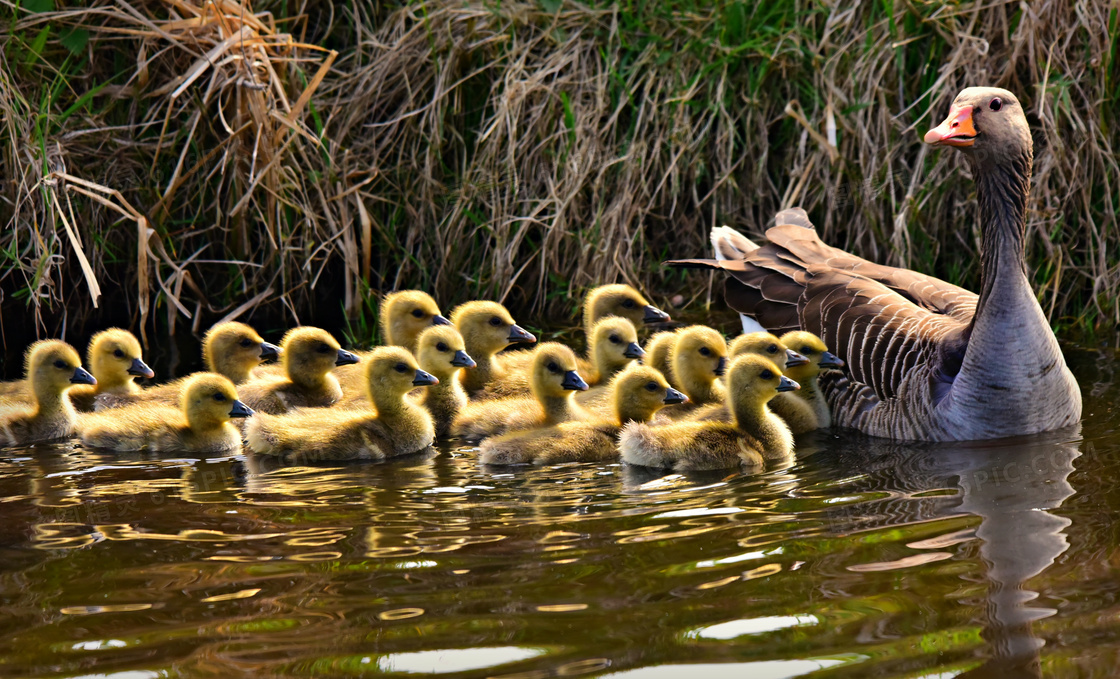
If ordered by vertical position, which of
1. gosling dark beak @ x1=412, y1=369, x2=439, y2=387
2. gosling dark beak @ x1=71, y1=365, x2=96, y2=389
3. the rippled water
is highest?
gosling dark beak @ x1=71, y1=365, x2=96, y2=389

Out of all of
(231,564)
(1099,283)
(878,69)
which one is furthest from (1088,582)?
(878,69)

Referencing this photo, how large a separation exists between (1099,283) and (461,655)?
5249mm

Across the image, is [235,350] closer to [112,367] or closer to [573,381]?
[112,367]

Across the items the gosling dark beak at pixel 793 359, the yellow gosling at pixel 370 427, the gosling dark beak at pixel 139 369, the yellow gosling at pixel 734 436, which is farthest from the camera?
the gosling dark beak at pixel 139 369

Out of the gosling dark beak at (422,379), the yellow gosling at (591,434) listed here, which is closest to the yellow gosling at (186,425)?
the gosling dark beak at (422,379)

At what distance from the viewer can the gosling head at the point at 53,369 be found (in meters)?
5.90

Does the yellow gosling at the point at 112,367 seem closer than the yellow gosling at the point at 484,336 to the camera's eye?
Yes

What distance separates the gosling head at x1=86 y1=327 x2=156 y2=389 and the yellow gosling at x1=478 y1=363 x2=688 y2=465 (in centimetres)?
198

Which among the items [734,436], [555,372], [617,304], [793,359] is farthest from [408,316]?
[734,436]

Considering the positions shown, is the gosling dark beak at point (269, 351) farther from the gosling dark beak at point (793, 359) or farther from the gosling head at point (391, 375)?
the gosling dark beak at point (793, 359)

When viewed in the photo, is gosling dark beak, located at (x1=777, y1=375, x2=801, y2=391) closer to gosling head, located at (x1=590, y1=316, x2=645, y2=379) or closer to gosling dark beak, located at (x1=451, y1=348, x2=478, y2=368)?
gosling head, located at (x1=590, y1=316, x2=645, y2=379)

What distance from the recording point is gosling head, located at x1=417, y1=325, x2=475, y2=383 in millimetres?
6148

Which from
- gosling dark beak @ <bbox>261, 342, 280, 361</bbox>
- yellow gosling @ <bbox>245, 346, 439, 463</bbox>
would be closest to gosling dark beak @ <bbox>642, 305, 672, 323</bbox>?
yellow gosling @ <bbox>245, 346, 439, 463</bbox>

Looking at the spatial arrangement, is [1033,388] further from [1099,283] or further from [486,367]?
[486,367]
